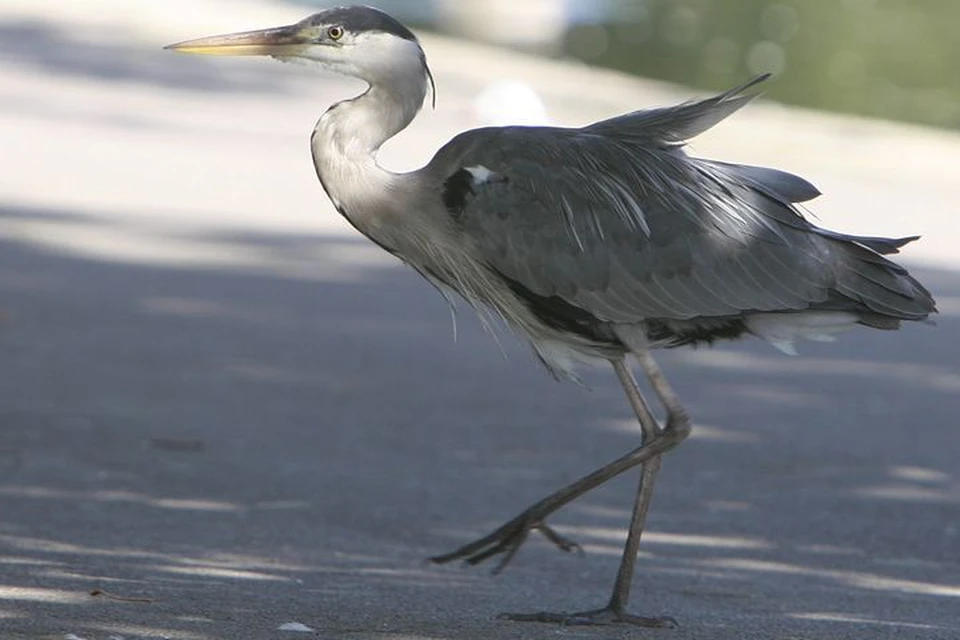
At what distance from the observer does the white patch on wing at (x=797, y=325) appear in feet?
21.0

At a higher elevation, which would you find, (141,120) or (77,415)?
(141,120)

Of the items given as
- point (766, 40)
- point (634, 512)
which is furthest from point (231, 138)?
point (766, 40)

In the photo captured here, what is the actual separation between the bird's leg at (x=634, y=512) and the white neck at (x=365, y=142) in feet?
3.22

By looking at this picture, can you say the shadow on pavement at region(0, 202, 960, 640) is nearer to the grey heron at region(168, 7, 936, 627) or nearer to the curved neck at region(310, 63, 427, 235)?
the grey heron at region(168, 7, 936, 627)

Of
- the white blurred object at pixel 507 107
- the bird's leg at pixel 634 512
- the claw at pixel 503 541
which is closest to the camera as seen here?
the bird's leg at pixel 634 512

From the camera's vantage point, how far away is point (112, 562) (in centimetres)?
646

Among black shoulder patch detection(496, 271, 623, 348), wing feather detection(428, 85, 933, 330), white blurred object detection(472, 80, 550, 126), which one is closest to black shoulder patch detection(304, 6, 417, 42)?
wing feather detection(428, 85, 933, 330)

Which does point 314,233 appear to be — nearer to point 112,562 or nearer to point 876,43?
point 112,562

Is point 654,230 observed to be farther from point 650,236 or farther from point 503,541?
point 503,541

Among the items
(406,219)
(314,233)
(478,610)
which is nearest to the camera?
(478,610)

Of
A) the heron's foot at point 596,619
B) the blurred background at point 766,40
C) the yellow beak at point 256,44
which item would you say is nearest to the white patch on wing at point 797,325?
the heron's foot at point 596,619

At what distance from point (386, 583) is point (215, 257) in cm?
667

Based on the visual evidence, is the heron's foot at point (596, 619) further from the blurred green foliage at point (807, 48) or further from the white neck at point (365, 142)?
the blurred green foliage at point (807, 48)

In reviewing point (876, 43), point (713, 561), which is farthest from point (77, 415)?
point (876, 43)
